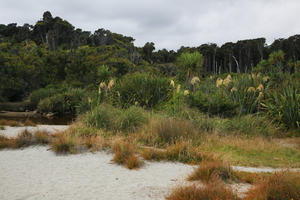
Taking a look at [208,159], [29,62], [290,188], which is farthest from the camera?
[29,62]

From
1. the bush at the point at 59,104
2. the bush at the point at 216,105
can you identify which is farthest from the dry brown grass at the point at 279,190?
the bush at the point at 59,104

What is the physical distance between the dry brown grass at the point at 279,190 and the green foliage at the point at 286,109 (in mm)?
7109

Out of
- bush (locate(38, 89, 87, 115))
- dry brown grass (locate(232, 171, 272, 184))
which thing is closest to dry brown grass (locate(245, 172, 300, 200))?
dry brown grass (locate(232, 171, 272, 184))

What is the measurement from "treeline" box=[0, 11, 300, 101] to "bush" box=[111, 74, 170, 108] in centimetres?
424

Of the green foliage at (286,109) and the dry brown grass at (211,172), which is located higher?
the green foliage at (286,109)

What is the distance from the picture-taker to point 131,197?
368 cm

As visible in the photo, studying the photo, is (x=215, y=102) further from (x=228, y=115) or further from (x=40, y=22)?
(x=40, y=22)

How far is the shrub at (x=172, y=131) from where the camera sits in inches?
286

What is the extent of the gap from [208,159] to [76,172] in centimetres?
295

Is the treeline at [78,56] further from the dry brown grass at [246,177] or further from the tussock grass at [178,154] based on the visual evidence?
the dry brown grass at [246,177]

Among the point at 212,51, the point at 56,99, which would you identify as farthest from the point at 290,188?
the point at 212,51

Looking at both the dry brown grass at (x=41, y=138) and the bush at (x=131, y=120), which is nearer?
the dry brown grass at (x=41, y=138)

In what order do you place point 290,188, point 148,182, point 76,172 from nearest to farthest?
point 290,188
point 148,182
point 76,172

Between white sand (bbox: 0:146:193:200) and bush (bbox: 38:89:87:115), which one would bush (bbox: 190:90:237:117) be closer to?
white sand (bbox: 0:146:193:200)
